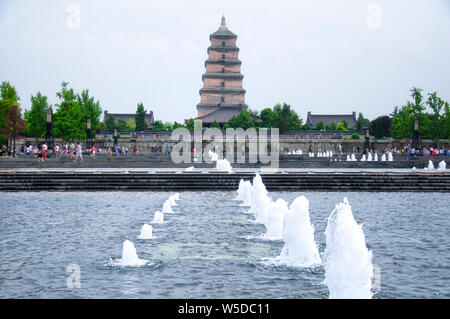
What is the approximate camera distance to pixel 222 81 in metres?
84.6

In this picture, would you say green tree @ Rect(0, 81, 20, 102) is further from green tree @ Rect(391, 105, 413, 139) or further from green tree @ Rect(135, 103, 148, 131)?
green tree @ Rect(391, 105, 413, 139)

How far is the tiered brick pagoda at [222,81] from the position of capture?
8406cm

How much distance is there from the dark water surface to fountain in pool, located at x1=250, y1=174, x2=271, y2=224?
37cm

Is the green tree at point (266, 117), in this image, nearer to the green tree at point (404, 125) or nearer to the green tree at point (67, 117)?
the green tree at point (404, 125)

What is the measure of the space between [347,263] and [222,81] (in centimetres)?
7886

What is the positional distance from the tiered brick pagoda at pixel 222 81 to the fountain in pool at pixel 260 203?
6638 cm

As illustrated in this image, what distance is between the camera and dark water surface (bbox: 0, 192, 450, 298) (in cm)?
791

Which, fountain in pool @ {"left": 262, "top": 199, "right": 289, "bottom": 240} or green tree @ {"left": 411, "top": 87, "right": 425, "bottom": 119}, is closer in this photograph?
fountain in pool @ {"left": 262, "top": 199, "right": 289, "bottom": 240}

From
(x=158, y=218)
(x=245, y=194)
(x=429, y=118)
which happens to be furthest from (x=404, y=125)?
(x=158, y=218)

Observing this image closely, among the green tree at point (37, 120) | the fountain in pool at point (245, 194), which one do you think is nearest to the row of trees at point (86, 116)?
the green tree at point (37, 120)

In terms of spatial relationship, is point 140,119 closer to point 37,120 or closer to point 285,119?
point 37,120

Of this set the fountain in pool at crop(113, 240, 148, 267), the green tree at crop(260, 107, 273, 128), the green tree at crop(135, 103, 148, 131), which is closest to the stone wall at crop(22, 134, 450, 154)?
the green tree at crop(260, 107, 273, 128)
